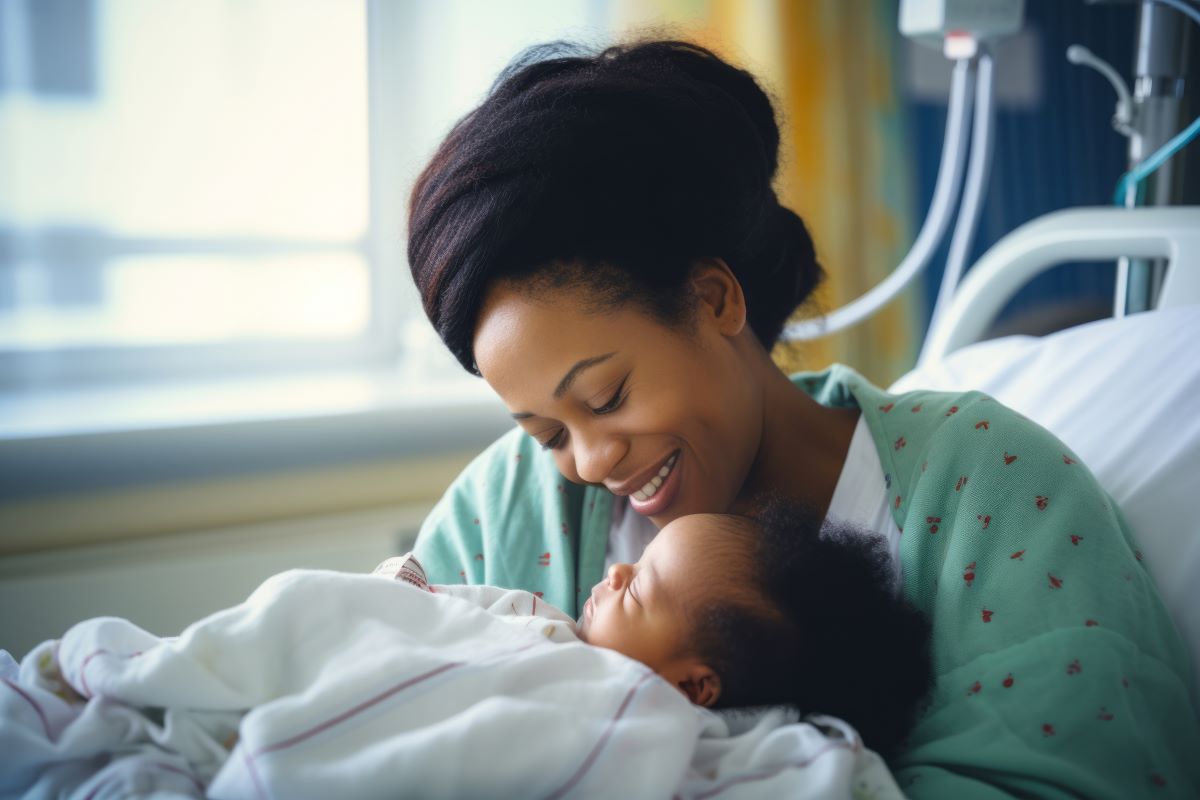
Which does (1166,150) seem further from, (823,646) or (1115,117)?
(823,646)

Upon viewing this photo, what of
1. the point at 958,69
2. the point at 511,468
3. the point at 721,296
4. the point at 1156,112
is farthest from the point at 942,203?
the point at 511,468

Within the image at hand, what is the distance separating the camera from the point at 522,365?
1160 mm

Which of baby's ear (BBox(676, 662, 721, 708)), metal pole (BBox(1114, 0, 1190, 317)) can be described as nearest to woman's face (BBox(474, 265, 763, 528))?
baby's ear (BBox(676, 662, 721, 708))

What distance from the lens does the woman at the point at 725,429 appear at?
96 cm

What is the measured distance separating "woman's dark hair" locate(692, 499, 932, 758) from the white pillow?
0.98 ft

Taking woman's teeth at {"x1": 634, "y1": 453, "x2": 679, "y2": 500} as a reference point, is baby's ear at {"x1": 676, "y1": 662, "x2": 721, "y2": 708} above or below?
below

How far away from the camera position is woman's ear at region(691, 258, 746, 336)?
126 centimetres

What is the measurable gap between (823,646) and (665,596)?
6.2 inches

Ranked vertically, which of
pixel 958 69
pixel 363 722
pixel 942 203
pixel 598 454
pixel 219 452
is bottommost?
pixel 219 452

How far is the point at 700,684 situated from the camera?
1.02m

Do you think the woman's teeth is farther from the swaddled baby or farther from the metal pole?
the metal pole

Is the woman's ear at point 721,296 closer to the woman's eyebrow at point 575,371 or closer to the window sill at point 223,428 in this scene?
the woman's eyebrow at point 575,371

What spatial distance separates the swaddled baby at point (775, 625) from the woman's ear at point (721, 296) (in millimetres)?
279

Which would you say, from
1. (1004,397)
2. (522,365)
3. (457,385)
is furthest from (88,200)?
(1004,397)
